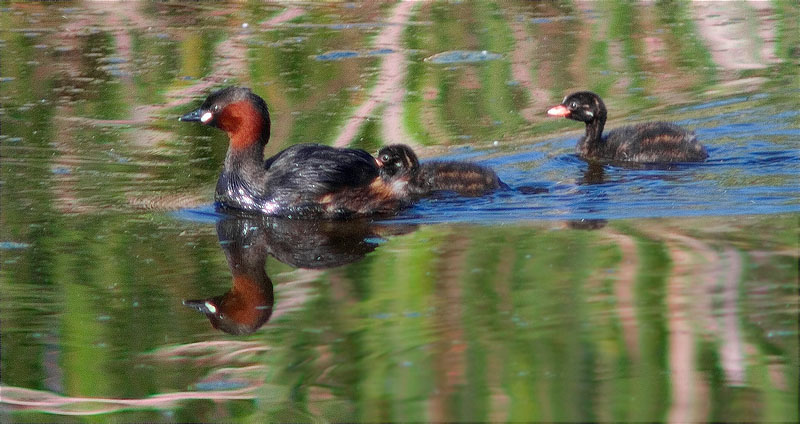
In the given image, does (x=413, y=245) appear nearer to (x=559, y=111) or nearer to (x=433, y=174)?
(x=433, y=174)

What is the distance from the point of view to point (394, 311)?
4891mm

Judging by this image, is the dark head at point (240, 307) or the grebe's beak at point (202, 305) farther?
the grebe's beak at point (202, 305)

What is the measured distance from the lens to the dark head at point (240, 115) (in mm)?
7422

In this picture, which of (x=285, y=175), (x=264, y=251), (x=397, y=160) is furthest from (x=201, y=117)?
(x=264, y=251)

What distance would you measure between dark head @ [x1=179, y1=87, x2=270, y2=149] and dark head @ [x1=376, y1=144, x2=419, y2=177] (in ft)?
2.32

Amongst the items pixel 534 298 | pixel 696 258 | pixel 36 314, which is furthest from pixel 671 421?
pixel 36 314

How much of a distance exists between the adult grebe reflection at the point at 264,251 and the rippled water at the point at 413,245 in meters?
0.02

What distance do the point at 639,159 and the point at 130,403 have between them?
4795 millimetres

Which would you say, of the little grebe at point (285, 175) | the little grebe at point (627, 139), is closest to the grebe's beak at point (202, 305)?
the little grebe at point (285, 175)

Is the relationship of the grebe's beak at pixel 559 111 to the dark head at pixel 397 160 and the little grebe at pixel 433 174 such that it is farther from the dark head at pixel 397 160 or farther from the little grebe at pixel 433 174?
the dark head at pixel 397 160

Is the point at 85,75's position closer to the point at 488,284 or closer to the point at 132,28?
the point at 132,28

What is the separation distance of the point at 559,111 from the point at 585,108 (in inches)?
7.5

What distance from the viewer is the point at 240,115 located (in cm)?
745

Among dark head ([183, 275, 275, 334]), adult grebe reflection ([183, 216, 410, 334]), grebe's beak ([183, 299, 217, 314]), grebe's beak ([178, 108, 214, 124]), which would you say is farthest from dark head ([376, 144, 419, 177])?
grebe's beak ([183, 299, 217, 314])
